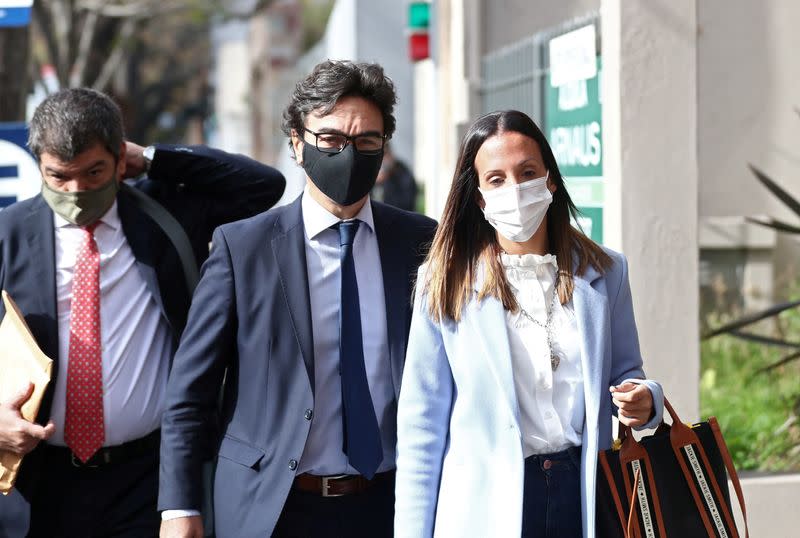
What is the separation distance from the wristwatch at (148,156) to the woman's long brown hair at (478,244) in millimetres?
1402

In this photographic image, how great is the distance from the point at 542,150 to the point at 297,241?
770 millimetres

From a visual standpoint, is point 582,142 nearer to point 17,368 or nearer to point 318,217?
point 318,217

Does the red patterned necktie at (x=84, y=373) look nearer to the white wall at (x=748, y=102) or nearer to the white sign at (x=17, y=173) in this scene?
the white sign at (x=17, y=173)

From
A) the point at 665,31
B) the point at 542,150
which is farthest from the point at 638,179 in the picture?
the point at 542,150

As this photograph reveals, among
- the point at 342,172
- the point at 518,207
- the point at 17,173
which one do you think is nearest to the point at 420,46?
the point at 17,173

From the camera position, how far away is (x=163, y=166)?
4.23 metres

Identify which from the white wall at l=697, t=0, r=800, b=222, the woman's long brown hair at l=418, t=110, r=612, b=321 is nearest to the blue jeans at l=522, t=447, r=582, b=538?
the woman's long brown hair at l=418, t=110, r=612, b=321

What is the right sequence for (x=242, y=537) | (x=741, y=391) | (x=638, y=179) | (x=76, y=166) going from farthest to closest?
(x=741, y=391)
(x=638, y=179)
(x=76, y=166)
(x=242, y=537)

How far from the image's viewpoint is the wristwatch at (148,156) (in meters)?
4.21

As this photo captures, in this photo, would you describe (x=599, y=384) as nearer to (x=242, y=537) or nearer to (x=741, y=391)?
(x=242, y=537)

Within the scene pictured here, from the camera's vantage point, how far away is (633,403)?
2938 mm

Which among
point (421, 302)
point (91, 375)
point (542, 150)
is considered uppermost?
point (542, 150)

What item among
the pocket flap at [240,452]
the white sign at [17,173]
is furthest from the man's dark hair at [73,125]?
the white sign at [17,173]

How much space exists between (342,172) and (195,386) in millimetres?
736
